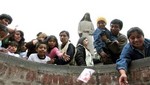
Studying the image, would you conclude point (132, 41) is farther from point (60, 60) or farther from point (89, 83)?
point (60, 60)

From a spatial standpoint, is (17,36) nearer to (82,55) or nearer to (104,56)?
(82,55)

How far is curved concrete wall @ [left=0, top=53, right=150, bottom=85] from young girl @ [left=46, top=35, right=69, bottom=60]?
0.33 meters

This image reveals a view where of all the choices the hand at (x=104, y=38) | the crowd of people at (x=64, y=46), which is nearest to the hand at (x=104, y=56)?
the crowd of people at (x=64, y=46)

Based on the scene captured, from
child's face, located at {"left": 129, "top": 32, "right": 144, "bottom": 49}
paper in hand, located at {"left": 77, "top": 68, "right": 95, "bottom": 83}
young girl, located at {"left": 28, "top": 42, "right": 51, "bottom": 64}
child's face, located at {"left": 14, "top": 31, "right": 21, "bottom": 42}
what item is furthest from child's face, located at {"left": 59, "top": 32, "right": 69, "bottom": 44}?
child's face, located at {"left": 129, "top": 32, "right": 144, "bottom": 49}

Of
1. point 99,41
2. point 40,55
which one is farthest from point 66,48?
point 99,41

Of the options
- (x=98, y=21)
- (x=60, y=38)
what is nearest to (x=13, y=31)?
(x=60, y=38)

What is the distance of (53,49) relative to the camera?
573 centimetres

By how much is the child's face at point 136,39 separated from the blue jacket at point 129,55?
0.35ft

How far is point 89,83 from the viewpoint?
5184mm

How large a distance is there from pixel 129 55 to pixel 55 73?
4.69ft

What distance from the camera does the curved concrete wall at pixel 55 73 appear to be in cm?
459

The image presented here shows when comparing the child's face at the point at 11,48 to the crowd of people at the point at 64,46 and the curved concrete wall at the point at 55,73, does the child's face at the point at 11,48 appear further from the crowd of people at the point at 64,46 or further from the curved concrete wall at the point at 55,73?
the curved concrete wall at the point at 55,73

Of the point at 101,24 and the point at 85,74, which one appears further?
the point at 101,24

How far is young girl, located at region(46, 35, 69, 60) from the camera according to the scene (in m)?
5.61
